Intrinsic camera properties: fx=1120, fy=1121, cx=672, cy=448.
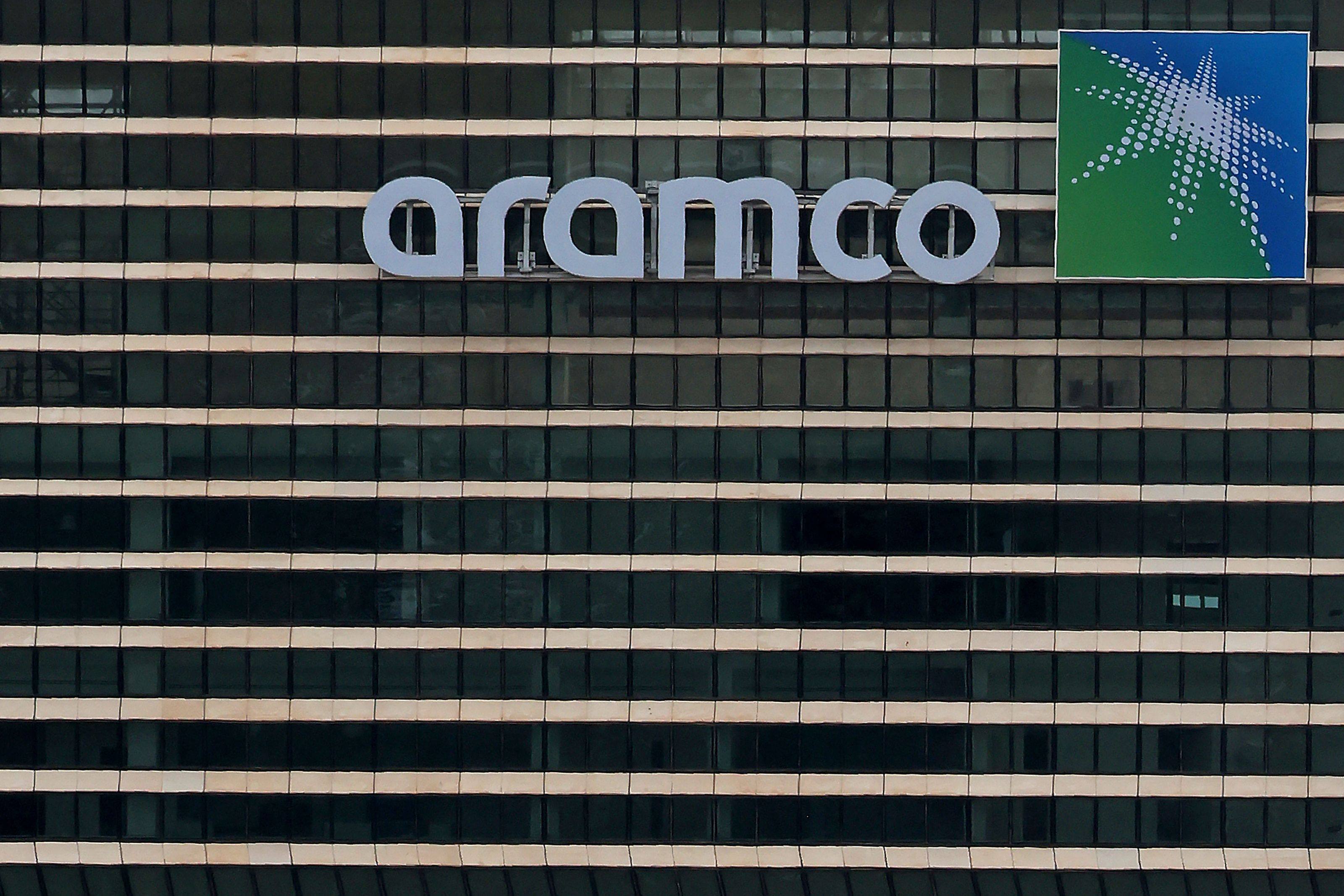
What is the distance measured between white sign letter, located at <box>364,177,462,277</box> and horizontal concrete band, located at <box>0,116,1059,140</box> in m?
1.79

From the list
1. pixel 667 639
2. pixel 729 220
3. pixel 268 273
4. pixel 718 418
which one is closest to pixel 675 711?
pixel 667 639

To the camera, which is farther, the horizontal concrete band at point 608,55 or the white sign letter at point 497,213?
the horizontal concrete band at point 608,55

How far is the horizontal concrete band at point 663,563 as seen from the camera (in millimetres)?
33656

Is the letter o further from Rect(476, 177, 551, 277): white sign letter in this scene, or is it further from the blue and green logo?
Rect(476, 177, 551, 277): white sign letter

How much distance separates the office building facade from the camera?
33562mm

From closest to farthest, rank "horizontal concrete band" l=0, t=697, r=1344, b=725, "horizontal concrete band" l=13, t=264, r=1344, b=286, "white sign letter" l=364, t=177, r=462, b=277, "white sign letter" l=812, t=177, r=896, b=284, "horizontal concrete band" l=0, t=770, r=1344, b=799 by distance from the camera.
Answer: "white sign letter" l=364, t=177, r=462, b=277
"white sign letter" l=812, t=177, r=896, b=284
"horizontal concrete band" l=13, t=264, r=1344, b=286
"horizontal concrete band" l=0, t=697, r=1344, b=725
"horizontal concrete band" l=0, t=770, r=1344, b=799

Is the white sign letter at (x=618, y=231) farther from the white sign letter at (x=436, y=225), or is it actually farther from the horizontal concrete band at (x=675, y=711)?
the horizontal concrete band at (x=675, y=711)

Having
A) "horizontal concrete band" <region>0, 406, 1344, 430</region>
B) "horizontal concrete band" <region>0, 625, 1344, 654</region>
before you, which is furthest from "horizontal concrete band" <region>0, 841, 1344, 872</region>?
"horizontal concrete band" <region>0, 406, 1344, 430</region>

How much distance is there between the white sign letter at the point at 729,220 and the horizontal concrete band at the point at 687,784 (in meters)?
15.3

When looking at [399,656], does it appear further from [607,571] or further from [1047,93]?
[1047,93]

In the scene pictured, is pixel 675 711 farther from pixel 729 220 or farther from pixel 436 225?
pixel 436 225

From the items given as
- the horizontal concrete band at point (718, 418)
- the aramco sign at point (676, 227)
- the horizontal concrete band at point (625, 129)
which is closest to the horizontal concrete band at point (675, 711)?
the horizontal concrete band at point (718, 418)

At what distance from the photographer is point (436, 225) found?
33.1m

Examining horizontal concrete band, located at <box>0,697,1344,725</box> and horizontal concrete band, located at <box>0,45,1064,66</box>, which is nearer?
horizontal concrete band, located at <box>0,45,1064,66</box>
